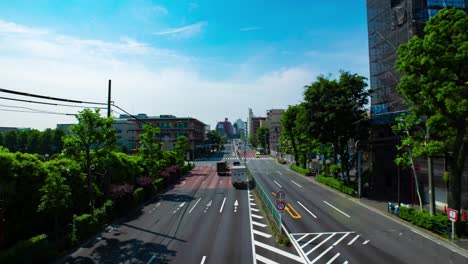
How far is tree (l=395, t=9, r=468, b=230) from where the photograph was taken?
1711 cm

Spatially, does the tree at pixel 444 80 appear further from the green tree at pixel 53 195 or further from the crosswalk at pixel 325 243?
the green tree at pixel 53 195

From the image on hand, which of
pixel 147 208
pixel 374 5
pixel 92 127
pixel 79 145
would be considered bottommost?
pixel 147 208

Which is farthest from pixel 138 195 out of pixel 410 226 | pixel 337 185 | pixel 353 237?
pixel 337 185

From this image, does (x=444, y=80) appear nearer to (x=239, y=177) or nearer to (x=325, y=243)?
(x=325, y=243)

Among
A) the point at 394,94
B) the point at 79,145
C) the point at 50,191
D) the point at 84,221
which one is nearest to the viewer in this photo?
the point at 50,191

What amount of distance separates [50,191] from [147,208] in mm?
13555

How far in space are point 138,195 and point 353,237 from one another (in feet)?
72.9

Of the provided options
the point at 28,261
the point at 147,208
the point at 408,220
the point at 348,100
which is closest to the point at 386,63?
the point at 348,100

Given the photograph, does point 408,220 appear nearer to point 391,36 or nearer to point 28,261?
point 391,36

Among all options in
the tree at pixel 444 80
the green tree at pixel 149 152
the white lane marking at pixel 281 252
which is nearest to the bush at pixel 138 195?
the green tree at pixel 149 152

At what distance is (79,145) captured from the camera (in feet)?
74.6

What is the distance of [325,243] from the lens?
18.4 m

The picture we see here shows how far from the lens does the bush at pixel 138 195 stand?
2955 cm

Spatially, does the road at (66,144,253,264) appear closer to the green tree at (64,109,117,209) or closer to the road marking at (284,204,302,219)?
the road marking at (284,204,302,219)
